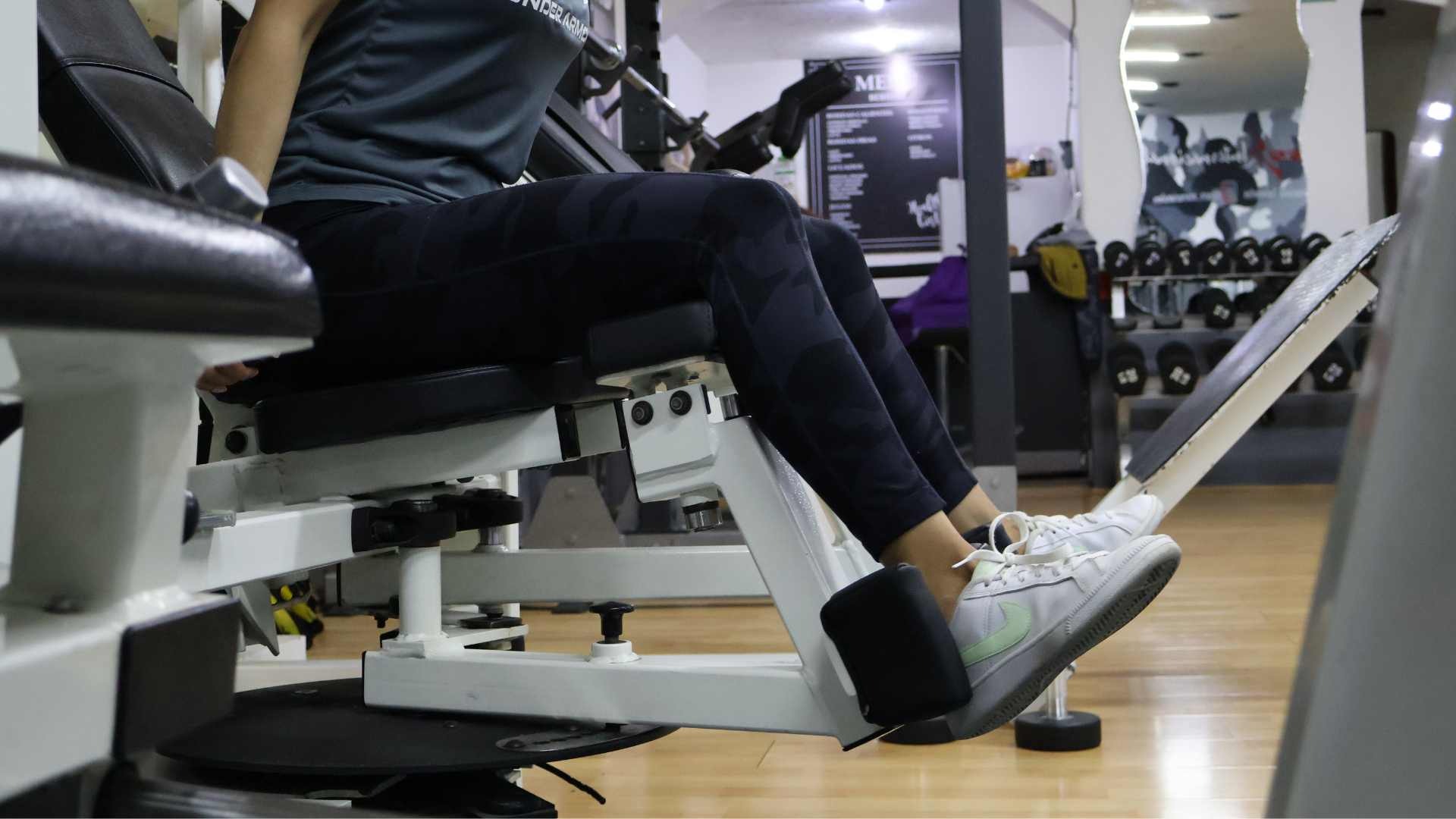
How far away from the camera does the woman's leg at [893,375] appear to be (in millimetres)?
1122

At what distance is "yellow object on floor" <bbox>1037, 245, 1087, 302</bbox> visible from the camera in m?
5.86

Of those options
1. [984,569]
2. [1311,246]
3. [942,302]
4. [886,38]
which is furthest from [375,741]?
[886,38]

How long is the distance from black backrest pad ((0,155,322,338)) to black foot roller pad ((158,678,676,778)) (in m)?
0.58

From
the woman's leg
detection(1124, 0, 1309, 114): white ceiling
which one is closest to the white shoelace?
the woman's leg

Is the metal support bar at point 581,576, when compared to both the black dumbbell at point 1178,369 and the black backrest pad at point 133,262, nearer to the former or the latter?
the black backrest pad at point 133,262

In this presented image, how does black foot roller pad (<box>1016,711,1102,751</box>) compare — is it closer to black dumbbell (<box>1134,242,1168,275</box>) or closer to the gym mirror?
black dumbbell (<box>1134,242,1168,275</box>)

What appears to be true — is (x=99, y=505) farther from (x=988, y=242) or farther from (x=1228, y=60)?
(x=1228, y=60)

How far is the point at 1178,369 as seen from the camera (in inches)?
216

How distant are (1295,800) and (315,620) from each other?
248cm

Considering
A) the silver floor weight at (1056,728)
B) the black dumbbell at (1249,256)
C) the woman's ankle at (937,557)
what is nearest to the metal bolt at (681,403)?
the woman's ankle at (937,557)

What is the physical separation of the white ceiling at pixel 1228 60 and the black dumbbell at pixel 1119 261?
3.45 ft

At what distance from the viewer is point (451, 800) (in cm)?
A: 99

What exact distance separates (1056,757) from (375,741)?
892 mm

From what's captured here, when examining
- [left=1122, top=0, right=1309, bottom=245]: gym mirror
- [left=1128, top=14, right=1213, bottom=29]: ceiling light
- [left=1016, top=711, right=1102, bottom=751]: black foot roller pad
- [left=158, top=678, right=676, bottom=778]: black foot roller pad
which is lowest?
[left=1016, top=711, right=1102, bottom=751]: black foot roller pad
